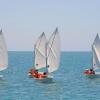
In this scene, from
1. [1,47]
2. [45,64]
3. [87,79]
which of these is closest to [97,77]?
[87,79]

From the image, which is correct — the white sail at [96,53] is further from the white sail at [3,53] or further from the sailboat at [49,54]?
the white sail at [3,53]

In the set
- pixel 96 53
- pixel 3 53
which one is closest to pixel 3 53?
pixel 3 53

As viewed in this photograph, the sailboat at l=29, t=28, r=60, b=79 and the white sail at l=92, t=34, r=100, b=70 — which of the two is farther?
the white sail at l=92, t=34, r=100, b=70

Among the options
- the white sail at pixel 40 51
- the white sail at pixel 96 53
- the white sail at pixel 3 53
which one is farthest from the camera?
the white sail at pixel 96 53

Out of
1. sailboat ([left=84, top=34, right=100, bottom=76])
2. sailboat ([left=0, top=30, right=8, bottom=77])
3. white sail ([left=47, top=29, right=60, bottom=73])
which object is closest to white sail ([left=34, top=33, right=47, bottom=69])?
white sail ([left=47, top=29, right=60, bottom=73])

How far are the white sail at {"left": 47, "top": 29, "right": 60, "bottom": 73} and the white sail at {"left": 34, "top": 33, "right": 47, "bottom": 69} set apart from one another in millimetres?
2062

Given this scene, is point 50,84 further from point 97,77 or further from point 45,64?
point 97,77

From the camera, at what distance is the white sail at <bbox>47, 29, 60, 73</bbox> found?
3570 inches

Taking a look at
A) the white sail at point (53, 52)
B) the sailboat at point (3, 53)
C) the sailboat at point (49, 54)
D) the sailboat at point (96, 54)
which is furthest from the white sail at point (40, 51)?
the sailboat at point (96, 54)

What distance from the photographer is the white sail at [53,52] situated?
298 feet

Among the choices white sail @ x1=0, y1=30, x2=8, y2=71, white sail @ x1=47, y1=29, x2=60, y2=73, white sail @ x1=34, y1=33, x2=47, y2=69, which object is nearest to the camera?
white sail @ x1=47, y1=29, x2=60, y2=73

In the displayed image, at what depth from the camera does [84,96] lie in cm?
7238

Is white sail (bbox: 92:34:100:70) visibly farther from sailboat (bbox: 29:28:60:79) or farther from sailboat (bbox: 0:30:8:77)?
sailboat (bbox: 0:30:8:77)

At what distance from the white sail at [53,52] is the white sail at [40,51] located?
2062 mm
